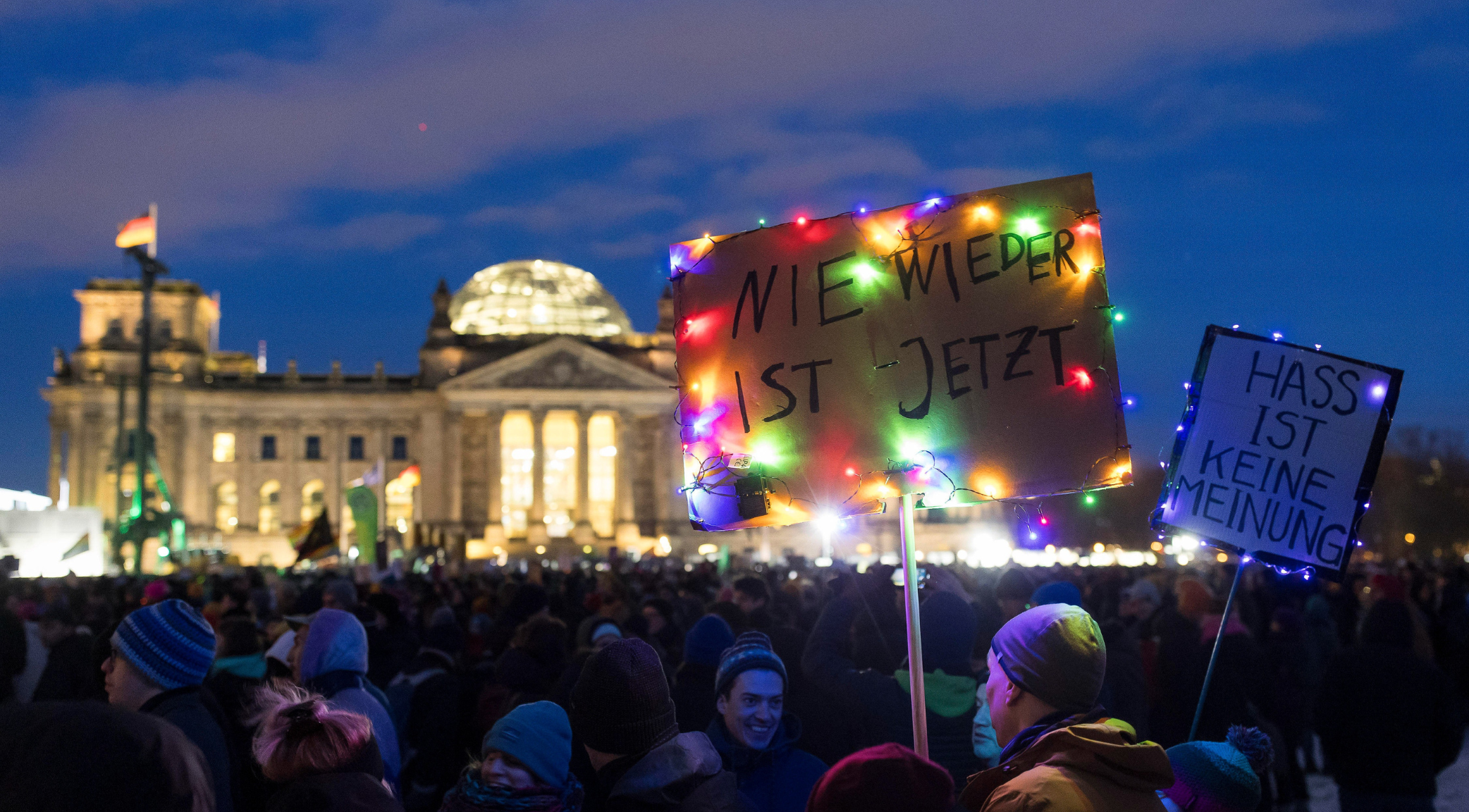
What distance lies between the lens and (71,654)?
27.9 feet

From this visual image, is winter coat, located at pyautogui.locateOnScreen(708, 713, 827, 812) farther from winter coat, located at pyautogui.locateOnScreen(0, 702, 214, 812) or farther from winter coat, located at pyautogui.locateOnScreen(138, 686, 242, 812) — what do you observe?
winter coat, located at pyautogui.locateOnScreen(0, 702, 214, 812)

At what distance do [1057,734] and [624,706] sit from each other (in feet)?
4.51

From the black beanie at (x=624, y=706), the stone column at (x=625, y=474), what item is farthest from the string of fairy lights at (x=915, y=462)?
the stone column at (x=625, y=474)

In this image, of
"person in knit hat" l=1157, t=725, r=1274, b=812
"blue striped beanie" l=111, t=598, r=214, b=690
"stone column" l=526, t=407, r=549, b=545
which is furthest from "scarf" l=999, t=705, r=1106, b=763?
"stone column" l=526, t=407, r=549, b=545

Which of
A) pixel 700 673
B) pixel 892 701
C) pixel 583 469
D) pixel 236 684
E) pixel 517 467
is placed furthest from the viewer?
pixel 517 467

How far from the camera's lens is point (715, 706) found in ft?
21.8

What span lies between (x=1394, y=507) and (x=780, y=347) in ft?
304

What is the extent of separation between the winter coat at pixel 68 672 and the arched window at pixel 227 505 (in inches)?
2561

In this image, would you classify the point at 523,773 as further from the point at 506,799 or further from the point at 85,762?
the point at 85,762

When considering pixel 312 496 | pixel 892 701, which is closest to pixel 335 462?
pixel 312 496

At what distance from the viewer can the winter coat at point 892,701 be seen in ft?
19.4

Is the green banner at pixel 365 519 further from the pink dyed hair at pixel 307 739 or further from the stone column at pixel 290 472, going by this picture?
the stone column at pixel 290 472

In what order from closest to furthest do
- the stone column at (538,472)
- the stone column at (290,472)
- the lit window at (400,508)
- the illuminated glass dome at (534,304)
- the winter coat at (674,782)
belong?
the winter coat at (674,782) → the stone column at (538,472) → the lit window at (400,508) → the stone column at (290,472) → the illuminated glass dome at (534,304)

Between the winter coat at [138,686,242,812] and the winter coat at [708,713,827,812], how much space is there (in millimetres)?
1870
